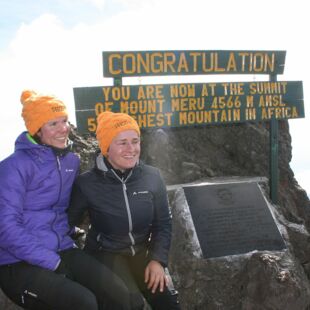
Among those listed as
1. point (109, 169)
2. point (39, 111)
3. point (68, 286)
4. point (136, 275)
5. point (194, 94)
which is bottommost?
point (136, 275)

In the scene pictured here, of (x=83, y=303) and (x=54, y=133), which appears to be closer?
(x=83, y=303)

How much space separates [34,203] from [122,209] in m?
0.73

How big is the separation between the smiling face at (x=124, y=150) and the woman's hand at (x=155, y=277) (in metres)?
0.89

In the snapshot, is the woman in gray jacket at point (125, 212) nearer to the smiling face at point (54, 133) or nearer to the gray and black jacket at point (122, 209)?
the gray and black jacket at point (122, 209)

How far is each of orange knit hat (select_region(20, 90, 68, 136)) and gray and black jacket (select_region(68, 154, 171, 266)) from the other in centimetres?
56

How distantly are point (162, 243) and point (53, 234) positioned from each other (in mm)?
964

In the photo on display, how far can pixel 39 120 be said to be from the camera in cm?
334

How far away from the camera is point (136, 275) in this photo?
3486 mm

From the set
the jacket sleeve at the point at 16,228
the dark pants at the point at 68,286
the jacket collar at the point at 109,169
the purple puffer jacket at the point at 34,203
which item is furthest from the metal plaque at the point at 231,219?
the jacket sleeve at the point at 16,228

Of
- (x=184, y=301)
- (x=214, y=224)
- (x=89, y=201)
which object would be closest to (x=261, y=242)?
(x=214, y=224)

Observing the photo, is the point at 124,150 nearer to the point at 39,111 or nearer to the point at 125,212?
the point at 125,212

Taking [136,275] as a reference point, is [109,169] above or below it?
above

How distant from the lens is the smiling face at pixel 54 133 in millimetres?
3369

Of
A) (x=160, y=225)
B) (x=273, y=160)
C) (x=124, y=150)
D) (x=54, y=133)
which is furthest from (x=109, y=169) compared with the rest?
(x=273, y=160)
